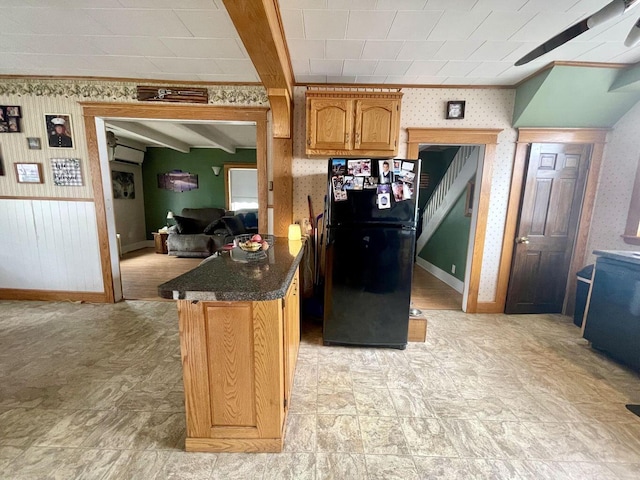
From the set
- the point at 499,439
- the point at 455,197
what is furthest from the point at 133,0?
the point at 455,197

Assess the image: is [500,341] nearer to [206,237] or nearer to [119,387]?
[119,387]

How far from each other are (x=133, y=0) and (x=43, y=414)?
2617mm

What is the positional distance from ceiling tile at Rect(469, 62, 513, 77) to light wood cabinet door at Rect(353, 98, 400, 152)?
773 millimetres

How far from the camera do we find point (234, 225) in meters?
5.66

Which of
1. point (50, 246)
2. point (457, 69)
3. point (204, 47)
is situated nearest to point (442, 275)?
point (457, 69)

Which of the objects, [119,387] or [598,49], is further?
[598,49]

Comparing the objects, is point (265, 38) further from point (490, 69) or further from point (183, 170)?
point (183, 170)

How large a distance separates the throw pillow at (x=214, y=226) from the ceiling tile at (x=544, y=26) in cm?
524

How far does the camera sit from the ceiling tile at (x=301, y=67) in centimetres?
237

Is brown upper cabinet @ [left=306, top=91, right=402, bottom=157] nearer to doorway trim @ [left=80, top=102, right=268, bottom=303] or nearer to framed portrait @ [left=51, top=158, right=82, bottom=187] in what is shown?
doorway trim @ [left=80, top=102, right=268, bottom=303]

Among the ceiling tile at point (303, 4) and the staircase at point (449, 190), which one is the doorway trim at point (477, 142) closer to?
the staircase at point (449, 190)

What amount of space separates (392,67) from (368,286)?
2.03 metres

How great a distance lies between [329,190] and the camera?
221 cm

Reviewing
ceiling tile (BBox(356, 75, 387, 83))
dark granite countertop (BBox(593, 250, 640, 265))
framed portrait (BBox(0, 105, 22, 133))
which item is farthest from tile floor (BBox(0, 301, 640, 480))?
ceiling tile (BBox(356, 75, 387, 83))
